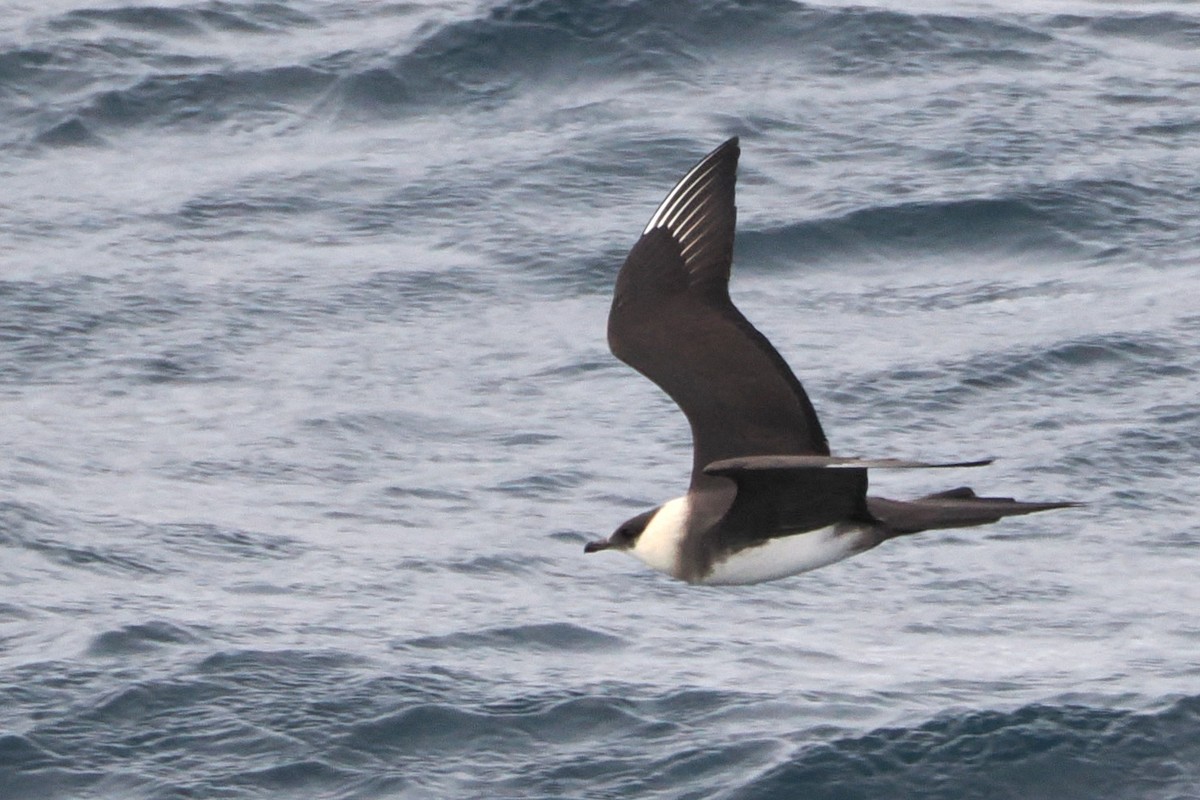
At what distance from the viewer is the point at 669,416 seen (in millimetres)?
13188

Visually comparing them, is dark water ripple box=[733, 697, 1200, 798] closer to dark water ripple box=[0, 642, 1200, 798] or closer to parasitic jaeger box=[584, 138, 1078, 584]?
dark water ripple box=[0, 642, 1200, 798]

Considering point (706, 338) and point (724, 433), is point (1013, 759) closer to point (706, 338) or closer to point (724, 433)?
point (724, 433)

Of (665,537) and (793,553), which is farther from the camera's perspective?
(665,537)

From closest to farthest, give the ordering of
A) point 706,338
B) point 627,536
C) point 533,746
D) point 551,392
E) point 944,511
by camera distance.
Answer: point 944,511, point 706,338, point 627,536, point 533,746, point 551,392

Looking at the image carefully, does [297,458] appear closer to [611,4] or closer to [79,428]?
[79,428]

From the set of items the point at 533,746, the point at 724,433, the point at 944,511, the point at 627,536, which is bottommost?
the point at 533,746

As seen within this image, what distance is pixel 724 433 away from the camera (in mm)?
8602

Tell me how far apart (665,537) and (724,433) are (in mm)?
532

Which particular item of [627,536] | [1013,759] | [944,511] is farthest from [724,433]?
[1013,759]

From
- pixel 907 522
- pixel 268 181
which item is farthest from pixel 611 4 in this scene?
pixel 907 522

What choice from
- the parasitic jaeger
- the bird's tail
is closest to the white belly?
the parasitic jaeger

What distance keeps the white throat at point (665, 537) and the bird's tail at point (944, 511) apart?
29.3 inches

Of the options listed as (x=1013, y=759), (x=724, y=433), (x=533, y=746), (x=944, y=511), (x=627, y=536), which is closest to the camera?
(x=944, y=511)

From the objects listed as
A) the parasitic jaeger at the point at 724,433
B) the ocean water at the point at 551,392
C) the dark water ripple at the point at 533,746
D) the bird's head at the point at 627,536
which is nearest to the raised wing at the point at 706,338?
the parasitic jaeger at the point at 724,433
